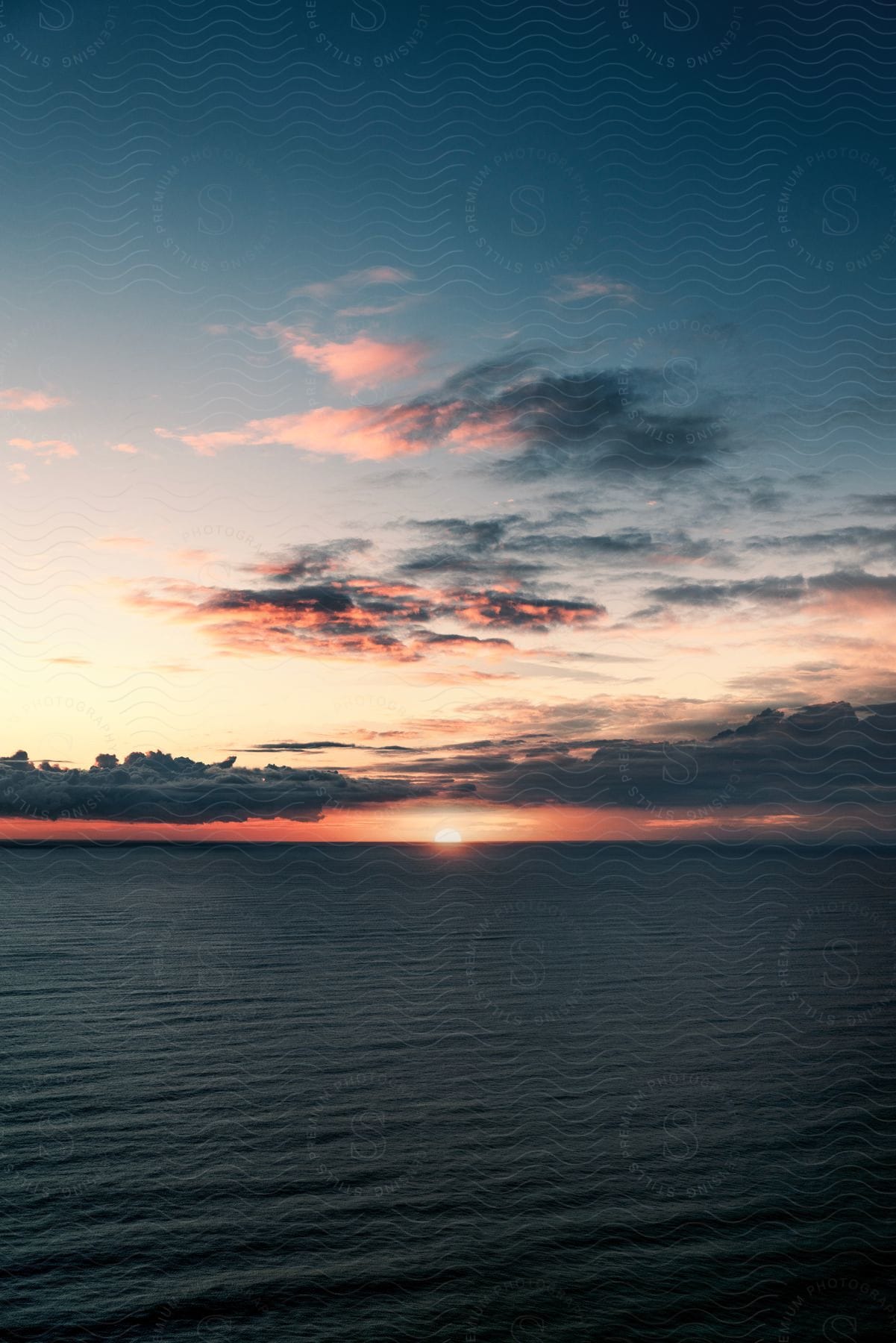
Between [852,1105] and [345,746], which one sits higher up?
[345,746]

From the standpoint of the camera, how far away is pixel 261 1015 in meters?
80.4

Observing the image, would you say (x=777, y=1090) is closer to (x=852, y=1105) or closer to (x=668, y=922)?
(x=852, y=1105)

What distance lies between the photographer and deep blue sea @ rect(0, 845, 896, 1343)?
36406mm

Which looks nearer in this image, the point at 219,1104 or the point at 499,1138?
the point at 499,1138

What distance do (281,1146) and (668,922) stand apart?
11515cm

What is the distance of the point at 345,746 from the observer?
34.8m

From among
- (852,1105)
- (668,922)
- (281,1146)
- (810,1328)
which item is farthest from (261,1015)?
(668,922)

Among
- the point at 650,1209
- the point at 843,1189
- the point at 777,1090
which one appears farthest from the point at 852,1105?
the point at 650,1209

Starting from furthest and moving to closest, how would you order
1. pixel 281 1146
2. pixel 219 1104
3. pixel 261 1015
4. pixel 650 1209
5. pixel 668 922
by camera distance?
pixel 668 922 → pixel 261 1015 → pixel 219 1104 → pixel 281 1146 → pixel 650 1209

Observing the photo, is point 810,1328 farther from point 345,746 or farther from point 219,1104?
point 219,1104

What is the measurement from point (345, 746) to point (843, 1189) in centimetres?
3753

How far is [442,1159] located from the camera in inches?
1907

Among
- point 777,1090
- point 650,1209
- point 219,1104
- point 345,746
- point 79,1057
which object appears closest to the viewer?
point 345,746

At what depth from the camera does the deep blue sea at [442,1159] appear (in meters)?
36.4
